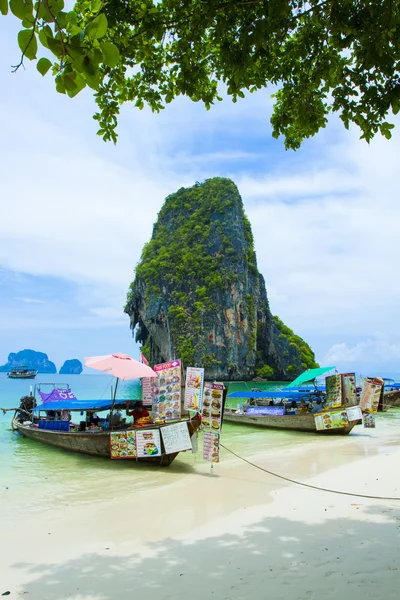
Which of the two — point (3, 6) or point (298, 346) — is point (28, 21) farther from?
point (298, 346)

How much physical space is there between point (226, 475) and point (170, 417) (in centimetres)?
175

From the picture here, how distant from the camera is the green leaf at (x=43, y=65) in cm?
154

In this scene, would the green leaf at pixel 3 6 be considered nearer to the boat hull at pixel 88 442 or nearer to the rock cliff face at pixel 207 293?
the boat hull at pixel 88 442

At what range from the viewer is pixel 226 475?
9.24 meters

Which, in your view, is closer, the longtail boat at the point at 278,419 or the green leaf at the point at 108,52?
the green leaf at the point at 108,52

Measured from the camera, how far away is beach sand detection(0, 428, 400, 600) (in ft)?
12.7

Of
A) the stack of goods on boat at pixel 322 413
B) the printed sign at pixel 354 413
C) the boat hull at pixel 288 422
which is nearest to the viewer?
the printed sign at pixel 354 413

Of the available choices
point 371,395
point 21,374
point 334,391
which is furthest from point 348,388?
point 21,374

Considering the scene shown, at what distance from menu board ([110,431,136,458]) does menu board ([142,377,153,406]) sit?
2.58ft

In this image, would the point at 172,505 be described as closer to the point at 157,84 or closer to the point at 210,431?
the point at 210,431

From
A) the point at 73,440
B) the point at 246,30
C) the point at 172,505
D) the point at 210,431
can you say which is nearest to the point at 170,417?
the point at 210,431

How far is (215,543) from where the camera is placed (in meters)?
5.13

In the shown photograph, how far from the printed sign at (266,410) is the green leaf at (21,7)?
58.1 ft

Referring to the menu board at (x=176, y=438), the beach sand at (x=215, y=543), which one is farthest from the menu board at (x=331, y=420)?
the menu board at (x=176, y=438)
